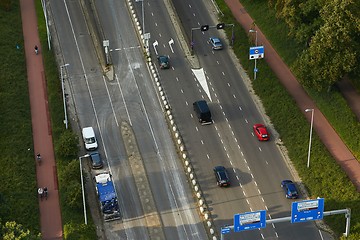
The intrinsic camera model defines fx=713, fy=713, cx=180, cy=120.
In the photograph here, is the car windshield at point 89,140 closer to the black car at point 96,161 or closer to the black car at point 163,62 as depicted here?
the black car at point 96,161

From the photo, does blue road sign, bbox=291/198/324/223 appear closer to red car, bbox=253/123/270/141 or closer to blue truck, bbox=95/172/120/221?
red car, bbox=253/123/270/141

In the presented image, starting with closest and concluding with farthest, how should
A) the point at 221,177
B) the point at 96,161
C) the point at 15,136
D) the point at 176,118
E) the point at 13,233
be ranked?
the point at 13,233, the point at 221,177, the point at 96,161, the point at 15,136, the point at 176,118

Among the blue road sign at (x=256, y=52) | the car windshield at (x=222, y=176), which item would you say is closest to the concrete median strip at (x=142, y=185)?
the car windshield at (x=222, y=176)

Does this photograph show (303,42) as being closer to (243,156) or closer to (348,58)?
(348,58)

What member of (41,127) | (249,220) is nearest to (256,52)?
(41,127)

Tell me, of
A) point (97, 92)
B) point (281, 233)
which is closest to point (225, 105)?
point (97, 92)

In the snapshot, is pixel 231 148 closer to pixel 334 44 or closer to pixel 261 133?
pixel 261 133
